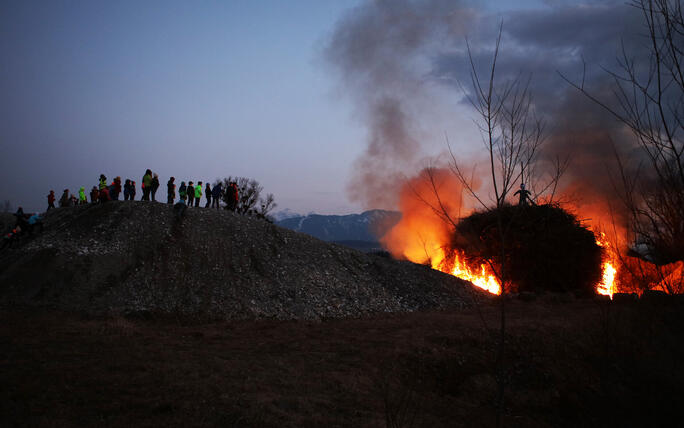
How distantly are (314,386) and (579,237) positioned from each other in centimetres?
2378

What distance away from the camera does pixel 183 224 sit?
822 inches

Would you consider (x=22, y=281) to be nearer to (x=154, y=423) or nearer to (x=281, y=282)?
(x=281, y=282)

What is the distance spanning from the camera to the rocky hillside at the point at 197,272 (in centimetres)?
1606

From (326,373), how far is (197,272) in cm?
1085

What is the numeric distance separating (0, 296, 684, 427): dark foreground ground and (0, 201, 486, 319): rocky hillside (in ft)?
5.34

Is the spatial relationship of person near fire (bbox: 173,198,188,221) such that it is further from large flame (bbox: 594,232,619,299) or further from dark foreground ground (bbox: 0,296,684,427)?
large flame (bbox: 594,232,619,299)

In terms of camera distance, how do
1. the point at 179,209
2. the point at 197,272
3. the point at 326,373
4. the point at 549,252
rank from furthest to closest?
the point at 549,252, the point at 179,209, the point at 197,272, the point at 326,373

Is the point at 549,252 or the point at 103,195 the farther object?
the point at 549,252

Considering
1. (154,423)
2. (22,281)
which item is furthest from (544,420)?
(22,281)

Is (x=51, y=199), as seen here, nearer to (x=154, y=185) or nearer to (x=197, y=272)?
(x=154, y=185)

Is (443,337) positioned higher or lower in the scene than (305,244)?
lower

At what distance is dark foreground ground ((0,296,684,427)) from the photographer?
22.7 ft

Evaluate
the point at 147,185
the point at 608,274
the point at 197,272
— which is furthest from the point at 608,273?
the point at 147,185

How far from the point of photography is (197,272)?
18172 mm
